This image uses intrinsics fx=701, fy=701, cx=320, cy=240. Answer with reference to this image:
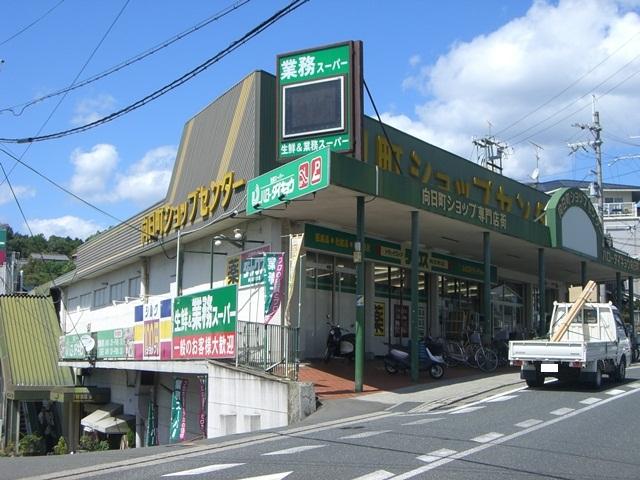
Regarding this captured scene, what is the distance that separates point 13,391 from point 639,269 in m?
29.3

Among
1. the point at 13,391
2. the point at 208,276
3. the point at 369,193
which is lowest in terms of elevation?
the point at 13,391

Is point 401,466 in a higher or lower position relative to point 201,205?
lower

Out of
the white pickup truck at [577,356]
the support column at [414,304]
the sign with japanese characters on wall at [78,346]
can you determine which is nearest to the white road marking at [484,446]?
the white pickup truck at [577,356]

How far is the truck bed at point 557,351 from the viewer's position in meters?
16.0

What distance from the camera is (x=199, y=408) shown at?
62.5 ft

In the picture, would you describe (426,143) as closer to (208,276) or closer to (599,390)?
(208,276)

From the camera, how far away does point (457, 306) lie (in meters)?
28.6

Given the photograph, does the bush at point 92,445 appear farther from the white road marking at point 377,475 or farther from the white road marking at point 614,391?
the white road marking at point 377,475

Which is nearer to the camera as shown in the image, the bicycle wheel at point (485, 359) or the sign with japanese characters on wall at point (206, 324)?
the sign with japanese characters on wall at point (206, 324)

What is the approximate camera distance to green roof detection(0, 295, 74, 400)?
27.7 meters

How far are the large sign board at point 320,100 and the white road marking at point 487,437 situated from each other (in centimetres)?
898

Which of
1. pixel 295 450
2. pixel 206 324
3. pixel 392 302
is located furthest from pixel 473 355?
pixel 295 450

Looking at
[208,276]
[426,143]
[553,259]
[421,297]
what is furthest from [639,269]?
[208,276]

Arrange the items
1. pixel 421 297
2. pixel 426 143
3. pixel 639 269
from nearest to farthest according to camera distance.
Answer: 1. pixel 426 143
2. pixel 421 297
3. pixel 639 269
